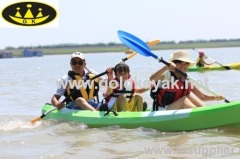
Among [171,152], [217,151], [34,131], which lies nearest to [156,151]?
[171,152]

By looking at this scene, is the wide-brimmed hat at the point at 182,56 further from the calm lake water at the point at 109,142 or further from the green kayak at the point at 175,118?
the calm lake water at the point at 109,142

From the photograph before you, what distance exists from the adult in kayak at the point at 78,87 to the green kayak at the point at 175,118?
0.36 m

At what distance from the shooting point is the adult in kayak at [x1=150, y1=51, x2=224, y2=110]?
5488 millimetres

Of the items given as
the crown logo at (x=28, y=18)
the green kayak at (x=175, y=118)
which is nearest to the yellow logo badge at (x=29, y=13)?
the crown logo at (x=28, y=18)

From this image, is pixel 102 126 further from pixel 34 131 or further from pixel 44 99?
pixel 44 99

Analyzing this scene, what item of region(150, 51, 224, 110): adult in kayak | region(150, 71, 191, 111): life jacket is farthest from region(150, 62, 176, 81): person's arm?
region(150, 71, 191, 111): life jacket

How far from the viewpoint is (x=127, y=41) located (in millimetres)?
6711

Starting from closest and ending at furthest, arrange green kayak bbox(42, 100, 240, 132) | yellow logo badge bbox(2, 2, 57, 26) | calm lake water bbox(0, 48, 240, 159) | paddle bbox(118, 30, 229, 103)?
calm lake water bbox(0, 48, 240, 159) → green kayak bbox(42, 100, 240, 132) → paddle bbox(118, 30, 229, 103) → yellow logo badge bbox(2, 2, 57, 26)

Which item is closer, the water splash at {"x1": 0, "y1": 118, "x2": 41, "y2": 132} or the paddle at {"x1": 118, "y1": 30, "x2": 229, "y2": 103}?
the paddle at {"x1": 118, "y1": 30, "x2": 229, "y2": 103}

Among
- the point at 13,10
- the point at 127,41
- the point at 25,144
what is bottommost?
the point at 25,144

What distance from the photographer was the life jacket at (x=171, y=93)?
559cm

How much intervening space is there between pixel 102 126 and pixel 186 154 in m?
1.74

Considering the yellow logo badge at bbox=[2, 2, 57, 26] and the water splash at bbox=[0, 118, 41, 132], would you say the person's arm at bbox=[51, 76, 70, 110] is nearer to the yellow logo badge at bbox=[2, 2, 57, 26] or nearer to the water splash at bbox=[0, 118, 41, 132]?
the water splash at bbox=[0, 118, 41, 132]

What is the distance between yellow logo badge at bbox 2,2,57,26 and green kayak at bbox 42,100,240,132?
23.0ft
